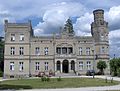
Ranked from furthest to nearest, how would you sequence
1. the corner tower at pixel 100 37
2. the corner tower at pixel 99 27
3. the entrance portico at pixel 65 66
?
the corner tower at pixel 99 27 → the corner tower at pixel 100 37 → the entrance portico at pixel 65 66

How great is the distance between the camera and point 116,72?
61.7 metres

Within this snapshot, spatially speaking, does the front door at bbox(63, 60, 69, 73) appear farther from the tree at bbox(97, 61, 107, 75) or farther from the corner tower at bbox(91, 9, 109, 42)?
the corner tower at bbox(91, 9, 109, 42)

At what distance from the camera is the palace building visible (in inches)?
2726

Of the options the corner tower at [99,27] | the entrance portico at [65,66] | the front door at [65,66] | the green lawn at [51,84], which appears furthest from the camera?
the corner tower at [99,27]

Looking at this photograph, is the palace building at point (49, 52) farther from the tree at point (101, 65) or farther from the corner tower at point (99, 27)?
the tree at point (101, 65)

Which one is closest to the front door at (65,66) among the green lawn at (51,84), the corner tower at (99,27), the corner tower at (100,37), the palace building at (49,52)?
the palace building at (49,52)

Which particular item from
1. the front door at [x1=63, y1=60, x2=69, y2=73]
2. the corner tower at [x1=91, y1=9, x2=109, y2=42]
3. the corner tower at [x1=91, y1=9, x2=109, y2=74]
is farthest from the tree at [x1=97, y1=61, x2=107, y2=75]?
the front door at [x1=63, y1=60, x2=69, y2=73]

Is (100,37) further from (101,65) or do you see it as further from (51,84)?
(51,84)

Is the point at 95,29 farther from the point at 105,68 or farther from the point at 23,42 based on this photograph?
the point at 23,42

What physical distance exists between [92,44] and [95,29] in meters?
4.81

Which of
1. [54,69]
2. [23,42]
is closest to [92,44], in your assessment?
[54,69]

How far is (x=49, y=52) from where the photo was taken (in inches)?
2795

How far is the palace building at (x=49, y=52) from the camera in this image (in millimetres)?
69250

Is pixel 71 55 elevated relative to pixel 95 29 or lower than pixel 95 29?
lower
